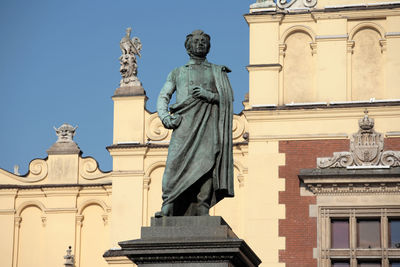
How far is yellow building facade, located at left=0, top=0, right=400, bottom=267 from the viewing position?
960 inches

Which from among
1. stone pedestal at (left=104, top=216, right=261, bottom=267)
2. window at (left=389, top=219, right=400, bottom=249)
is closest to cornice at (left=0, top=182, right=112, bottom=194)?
window at (left=389, top=219, right=400, bottom=249)

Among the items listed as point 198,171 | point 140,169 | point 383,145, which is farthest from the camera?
point 140,169

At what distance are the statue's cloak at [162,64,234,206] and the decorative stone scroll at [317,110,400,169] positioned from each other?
10.9 metres

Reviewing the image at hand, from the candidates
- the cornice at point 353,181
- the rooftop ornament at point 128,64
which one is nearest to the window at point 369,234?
the cornice at point 353,181

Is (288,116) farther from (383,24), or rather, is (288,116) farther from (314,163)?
(383,24)

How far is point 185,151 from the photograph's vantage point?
1315cm

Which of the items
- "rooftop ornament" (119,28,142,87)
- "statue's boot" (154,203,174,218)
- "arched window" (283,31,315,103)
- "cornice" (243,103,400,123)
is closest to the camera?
"statue's boot" (154,203,174,218)

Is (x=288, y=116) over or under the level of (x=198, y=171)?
over

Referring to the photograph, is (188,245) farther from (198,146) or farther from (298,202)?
(298,202)

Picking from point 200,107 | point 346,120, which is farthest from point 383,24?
point 200,107

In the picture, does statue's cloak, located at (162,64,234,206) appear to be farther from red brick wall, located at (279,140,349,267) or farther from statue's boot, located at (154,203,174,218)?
red brick wall, located at (279,140,349,267)

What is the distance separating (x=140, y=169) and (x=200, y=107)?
13766 millimetres

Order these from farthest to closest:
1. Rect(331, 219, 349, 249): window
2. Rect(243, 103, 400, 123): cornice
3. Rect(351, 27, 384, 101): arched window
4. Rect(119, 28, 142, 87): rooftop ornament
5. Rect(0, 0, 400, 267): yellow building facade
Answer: Rect(119, 28, 142, 87): rooftop ornament
Rect(351, 27, 384, 101): arched window
Rect(243, 103, 400, 123): cornice
Rect(0, 0, 400, 267): yellow building facade
Rect(331, 219, 349, 249): window

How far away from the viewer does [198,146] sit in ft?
43.2
